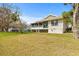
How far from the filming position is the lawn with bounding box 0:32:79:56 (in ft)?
11.2

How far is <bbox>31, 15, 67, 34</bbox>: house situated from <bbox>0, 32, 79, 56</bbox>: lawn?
9cm

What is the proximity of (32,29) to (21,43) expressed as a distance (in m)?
0.32

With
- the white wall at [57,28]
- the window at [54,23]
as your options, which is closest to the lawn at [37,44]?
the white wall at [57,28]

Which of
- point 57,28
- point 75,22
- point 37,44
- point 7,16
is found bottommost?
point 37,44

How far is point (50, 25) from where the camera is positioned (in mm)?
3742

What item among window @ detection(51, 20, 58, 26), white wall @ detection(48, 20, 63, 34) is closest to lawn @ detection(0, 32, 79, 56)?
white wall @ detection(48, 20, 63, 34)

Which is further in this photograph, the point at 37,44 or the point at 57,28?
the point at 57,28

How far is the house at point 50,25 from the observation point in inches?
145

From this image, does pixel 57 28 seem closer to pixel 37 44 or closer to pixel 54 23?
pixel 54 23

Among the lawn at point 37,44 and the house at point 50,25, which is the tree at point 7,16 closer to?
the lawn at point 37,44

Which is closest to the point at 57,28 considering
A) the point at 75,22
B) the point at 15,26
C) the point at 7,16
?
the point at 75,22

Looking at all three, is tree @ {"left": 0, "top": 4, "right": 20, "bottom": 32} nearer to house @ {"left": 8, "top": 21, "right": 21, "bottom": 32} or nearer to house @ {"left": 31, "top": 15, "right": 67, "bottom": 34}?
house @ {"left": 8, "top": 21, "right": 21, "bottom": 32}

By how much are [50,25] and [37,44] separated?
1.43 ft

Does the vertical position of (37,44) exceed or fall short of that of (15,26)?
it falls short
